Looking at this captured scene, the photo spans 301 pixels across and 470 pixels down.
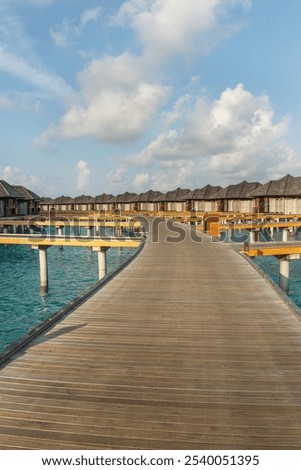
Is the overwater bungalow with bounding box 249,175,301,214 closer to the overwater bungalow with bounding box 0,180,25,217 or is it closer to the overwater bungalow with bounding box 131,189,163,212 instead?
the overwater bungalow with bounding box 131,189,163,212

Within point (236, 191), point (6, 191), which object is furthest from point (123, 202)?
point (6, 191)

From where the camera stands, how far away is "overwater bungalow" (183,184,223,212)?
71312mm

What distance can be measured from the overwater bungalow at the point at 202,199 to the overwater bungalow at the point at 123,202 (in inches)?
925

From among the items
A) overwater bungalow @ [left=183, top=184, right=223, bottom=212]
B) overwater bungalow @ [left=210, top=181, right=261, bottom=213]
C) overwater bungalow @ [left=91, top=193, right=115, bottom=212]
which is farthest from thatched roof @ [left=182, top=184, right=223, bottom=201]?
overwater bungalow @ [left=91, top=193, right=115, bottom=212]

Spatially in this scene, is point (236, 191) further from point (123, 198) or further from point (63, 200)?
point (63, 200)

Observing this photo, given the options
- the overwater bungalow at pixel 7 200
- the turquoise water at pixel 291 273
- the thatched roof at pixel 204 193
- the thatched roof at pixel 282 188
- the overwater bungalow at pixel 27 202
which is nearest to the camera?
the turquoise water at pixel 291 273

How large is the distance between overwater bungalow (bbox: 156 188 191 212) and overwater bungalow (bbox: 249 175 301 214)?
24.7 metres

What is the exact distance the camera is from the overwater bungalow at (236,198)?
64062 millimetres

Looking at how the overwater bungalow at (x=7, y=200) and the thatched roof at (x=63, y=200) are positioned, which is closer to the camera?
the overwater bungalow at (x=7, y=200)

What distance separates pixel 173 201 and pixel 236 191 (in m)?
19.1

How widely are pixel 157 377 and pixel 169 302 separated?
3.89 m

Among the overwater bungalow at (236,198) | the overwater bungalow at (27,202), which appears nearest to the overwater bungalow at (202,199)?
the overwater bungalow at (236,198)

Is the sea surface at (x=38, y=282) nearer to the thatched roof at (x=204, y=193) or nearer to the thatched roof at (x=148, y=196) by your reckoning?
the thatched roof at (x=204, y=193)

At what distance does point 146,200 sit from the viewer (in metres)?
87.8
